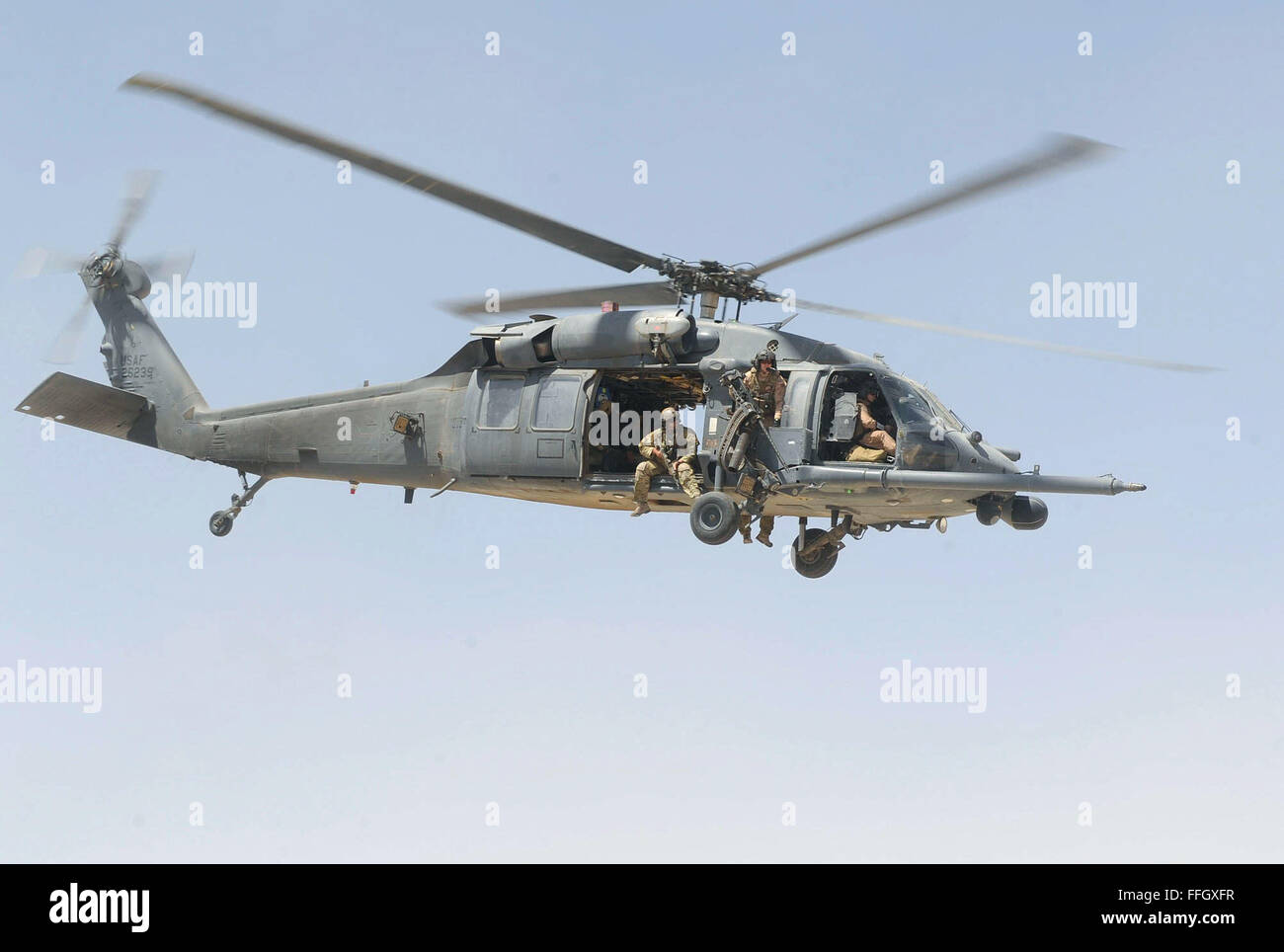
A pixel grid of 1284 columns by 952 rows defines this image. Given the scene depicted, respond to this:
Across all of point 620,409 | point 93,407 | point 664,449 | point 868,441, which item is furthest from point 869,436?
point 93,407

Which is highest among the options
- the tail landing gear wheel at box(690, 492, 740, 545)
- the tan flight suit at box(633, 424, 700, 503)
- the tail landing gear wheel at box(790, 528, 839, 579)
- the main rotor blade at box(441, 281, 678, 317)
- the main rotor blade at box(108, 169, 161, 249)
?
the main rotor blade at box(108, 169, 161, 249)

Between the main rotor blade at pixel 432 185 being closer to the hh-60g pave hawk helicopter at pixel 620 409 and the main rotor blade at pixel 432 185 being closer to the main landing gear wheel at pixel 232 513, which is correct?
the hh-60g pave hawk helicopter at pixel 620 409

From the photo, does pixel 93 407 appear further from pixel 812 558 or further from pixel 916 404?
pixel 916 404

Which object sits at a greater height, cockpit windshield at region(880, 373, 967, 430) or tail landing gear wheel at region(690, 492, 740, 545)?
cockpit windshield at region(880, 373, 967, 430)

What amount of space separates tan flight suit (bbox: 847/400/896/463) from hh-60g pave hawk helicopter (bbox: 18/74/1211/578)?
0.13m

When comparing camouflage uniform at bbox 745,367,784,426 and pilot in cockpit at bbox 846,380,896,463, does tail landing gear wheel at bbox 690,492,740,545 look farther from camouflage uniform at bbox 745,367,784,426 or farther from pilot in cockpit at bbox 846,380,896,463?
pilot in cockpit at bbox 846,380,896,463

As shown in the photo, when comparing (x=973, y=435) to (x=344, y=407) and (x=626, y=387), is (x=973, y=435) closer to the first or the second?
(x=626, y=387)

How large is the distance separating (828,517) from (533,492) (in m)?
3.81

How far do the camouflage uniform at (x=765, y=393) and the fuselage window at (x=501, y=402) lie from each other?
10.7 feet

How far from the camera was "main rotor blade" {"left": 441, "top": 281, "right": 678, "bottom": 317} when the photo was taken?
19953 mm

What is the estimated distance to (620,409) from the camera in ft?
65.6

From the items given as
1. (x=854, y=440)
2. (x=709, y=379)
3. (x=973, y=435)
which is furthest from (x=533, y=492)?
(x=973, y=435)

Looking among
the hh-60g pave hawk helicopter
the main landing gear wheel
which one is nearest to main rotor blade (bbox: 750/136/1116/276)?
the hh-60g pave hawk helicopter

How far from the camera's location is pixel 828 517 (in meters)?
19.3
